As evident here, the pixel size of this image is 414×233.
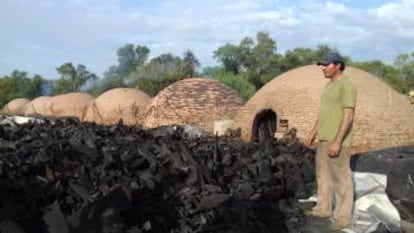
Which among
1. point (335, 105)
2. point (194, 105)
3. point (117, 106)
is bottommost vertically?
point (117, 106)

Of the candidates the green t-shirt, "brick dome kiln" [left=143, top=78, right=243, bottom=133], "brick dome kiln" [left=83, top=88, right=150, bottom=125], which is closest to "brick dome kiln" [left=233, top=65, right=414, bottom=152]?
"brick dome kiln" [left=143, top=78, right=243, bottom=133]

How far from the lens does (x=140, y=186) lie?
20.7ft

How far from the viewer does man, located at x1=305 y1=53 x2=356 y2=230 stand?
7.13 meters

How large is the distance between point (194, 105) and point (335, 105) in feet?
53.6

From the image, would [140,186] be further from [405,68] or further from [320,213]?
[405,68]

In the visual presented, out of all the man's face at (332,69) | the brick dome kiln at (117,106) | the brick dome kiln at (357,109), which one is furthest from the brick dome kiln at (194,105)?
the man's face at (332,69)

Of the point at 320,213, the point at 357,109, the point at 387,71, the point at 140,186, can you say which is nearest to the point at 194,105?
the point at 357,109

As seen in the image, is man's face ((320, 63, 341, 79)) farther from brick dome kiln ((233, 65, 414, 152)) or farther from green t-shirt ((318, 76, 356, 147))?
brick dome kiln ((233, 65, 414, 152))

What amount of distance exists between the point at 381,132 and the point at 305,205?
371 inches

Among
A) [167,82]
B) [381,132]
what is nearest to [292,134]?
[381,132]

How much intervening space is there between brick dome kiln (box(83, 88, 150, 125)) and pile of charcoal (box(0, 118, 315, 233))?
19.9 meters

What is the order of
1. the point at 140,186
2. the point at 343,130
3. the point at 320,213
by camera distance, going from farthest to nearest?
the point at 320,213 → the point at 343,130 → the point at 140,186

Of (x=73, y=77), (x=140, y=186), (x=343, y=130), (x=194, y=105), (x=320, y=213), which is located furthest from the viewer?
(x=73, y=77)

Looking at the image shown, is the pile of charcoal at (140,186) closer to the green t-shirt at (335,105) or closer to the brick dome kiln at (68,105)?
the green t-shirt at (335,105)
